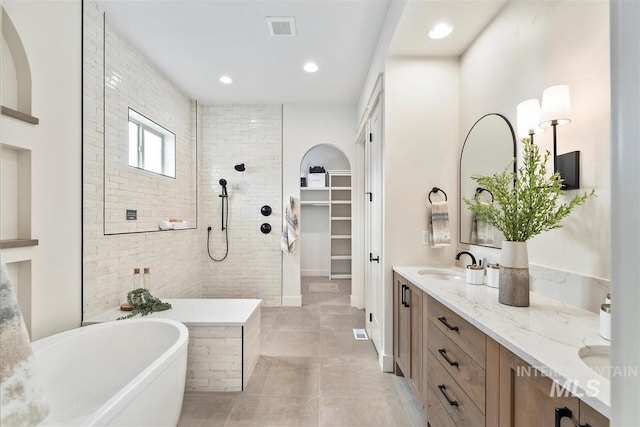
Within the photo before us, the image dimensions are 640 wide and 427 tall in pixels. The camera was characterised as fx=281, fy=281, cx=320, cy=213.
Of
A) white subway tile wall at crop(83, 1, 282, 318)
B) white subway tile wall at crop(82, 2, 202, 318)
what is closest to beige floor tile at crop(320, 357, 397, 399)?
white subway tile wall at crop(83, 1, 282, 318)

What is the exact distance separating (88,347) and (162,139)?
251cm

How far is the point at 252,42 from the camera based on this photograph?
2.67 m

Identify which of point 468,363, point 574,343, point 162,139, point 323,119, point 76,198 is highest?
point 323,119

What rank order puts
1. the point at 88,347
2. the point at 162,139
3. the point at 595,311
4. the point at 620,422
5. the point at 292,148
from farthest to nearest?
the point at 292,148 → the point at 162,139 → the point at 88,347 → the point at 595,311 → the point at 620,422

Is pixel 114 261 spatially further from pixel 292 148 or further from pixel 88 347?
pixel 292 148

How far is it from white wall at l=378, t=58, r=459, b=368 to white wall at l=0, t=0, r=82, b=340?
2381 mm

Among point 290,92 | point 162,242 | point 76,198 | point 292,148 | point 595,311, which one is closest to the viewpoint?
point 595,311

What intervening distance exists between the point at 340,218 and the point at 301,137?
2021mm

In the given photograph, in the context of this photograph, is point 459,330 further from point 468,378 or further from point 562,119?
point 562,119

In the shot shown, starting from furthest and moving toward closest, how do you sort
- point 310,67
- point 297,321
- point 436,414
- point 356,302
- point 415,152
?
point 356,302
point 297,321
point 310,67
point 415,152
point 436,414

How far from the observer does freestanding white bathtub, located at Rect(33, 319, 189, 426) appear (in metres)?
1.34

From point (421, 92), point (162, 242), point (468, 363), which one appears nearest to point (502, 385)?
point (468, 363)

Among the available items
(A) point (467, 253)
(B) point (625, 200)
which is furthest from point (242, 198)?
(B) point (625, 200)

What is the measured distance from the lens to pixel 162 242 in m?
3.20
